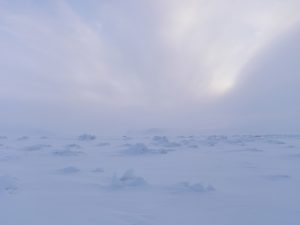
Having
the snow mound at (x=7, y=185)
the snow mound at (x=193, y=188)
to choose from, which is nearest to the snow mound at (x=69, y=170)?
the snow mound at (x=7, y=185)

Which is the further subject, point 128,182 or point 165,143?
point 165,143

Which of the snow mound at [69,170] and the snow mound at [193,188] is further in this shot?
the snow mound at [69,170]

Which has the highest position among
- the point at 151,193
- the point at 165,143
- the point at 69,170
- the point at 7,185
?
the point at 165,143

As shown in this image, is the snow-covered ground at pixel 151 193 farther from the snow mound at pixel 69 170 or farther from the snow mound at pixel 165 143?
the snow mound at pixel 165 143

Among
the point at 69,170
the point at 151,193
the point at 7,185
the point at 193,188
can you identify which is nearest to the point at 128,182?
the point at 151,193

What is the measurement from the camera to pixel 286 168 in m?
11.0

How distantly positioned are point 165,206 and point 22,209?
227 centimetres

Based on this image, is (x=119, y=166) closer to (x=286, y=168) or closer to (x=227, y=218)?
(x=286, y=168)

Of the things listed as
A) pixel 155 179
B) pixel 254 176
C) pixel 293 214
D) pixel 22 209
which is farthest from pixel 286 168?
pixel 22 209

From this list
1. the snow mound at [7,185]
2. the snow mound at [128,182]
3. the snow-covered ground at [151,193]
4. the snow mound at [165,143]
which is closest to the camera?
the snow-covered ground at [151,193]

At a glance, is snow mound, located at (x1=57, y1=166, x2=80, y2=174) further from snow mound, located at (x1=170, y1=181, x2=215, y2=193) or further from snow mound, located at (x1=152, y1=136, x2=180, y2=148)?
snow mound, located at (x1=152, y1=136, x2=180, y2=148)

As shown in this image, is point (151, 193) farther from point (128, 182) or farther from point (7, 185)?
point (7, 185)

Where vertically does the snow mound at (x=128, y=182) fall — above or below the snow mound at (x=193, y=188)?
above

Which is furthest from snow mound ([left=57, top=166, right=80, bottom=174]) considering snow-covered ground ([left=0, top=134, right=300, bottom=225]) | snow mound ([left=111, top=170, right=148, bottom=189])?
snow mound ([left=111, top=170, right=148, bottom=189])
